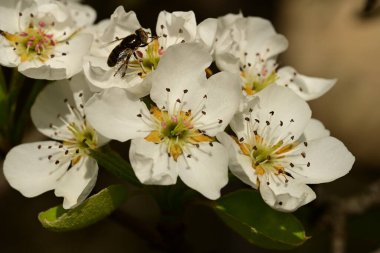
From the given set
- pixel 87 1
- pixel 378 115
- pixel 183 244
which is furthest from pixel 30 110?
pixel 378 115

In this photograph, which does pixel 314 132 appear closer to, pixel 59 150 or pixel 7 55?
pixel 59 150

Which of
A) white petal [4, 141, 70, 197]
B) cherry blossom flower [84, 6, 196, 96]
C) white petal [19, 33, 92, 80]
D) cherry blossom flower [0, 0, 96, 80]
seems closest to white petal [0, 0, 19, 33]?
cherry blossom flower [0, 0, 96, 80]

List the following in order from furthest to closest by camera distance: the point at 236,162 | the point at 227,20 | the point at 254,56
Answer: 1. the point at 254,56
2. the point at 227,20
3. the point at 236,162

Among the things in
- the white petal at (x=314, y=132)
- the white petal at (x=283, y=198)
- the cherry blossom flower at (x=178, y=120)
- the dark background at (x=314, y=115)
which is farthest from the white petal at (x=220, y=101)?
the dark background at (x=314, y=115)

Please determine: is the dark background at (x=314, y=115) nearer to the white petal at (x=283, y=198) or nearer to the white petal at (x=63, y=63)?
the white petal at (x=63, y=63)

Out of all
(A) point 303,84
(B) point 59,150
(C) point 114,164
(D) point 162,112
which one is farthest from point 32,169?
(A) point 303,84

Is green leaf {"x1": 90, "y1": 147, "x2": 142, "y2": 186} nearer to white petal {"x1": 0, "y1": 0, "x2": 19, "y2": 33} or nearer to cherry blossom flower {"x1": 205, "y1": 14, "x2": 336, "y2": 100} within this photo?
cherry blossom flower {"x1": 205, "y1": 14, "x2": 336, "y2": 100}

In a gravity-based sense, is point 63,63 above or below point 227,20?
below
